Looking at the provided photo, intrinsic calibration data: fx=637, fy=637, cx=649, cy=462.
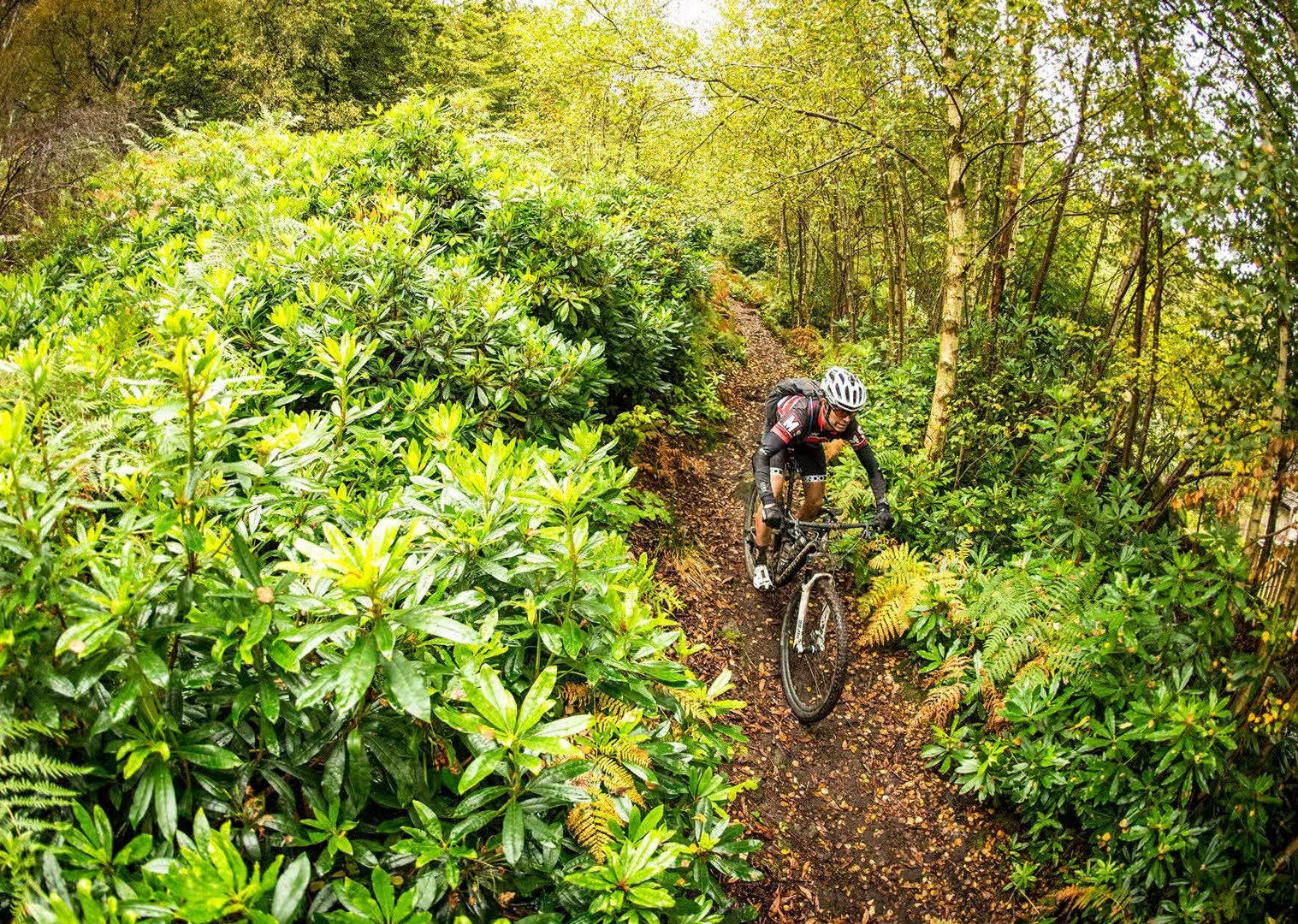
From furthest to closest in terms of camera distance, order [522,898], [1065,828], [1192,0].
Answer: [1065,828] → [1192,0] → [522,898]

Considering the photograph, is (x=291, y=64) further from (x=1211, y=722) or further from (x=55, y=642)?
(x=1211, y=722)

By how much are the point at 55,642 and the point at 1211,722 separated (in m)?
5.52

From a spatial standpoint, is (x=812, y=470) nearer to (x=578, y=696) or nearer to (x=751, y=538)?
(x=751, y=538)

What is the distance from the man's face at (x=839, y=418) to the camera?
5699mm

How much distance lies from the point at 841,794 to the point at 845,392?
332cm

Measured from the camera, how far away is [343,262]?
4734 millimetres

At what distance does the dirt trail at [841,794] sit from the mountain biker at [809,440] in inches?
31.8

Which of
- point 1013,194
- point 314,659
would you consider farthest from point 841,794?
point 1013,194

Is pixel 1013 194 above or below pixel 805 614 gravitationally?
above

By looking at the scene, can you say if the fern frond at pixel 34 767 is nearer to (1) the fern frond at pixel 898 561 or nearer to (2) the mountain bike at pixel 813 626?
(2) the mountain bike at pixel 813 626

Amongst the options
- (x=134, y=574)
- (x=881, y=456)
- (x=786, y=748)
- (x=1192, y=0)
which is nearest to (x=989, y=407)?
(x=881, y=456)

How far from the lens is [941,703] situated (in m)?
5.41

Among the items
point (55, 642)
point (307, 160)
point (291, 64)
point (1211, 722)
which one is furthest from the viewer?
point (291, 64)

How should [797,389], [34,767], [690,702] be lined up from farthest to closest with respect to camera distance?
1. [797,389]
2. [690,702]
3. [34,767]
